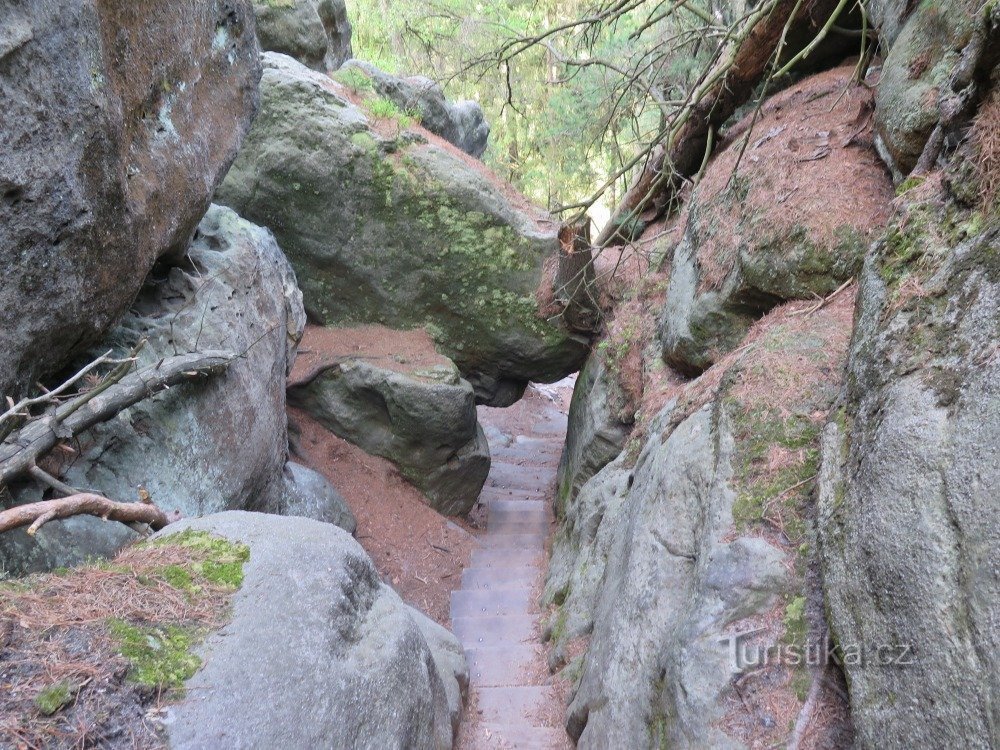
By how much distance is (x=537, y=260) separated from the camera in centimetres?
1043

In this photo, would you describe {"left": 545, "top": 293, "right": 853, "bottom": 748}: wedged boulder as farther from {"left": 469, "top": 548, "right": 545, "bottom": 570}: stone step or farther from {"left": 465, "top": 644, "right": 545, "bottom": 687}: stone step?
{"left": 469, "top": 548, "right": 545, "bottom": 570}: stone step

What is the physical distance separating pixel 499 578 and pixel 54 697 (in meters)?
6.86

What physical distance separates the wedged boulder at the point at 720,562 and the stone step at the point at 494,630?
1.65m

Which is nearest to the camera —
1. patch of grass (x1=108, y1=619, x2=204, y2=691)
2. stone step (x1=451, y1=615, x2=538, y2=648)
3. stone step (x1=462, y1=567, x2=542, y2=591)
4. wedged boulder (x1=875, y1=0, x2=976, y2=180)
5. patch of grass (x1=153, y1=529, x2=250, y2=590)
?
patch of grass (x1=108, y1=619, x2=204, y2=691)

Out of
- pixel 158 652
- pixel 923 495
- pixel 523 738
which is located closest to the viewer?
pixel 923 495

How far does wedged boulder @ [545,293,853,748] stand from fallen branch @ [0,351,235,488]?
12.7ft

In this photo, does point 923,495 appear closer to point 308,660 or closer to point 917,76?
point 308,660

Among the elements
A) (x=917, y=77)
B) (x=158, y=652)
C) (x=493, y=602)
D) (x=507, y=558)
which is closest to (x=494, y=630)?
(x=493, y=602)

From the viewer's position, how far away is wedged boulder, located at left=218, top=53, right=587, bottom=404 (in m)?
9.67

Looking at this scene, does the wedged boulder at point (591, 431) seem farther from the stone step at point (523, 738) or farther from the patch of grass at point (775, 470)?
the patch of grass at point (775, 470)

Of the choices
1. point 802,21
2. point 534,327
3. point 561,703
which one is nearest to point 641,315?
point 534,327

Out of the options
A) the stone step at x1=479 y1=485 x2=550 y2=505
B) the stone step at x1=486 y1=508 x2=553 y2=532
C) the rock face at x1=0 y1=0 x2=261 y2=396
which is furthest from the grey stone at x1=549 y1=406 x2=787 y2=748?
the stone step at x1=479 y1=485 x2=550 y2=505

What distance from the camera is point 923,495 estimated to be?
252 cm

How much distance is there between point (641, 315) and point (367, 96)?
6.08 metres
